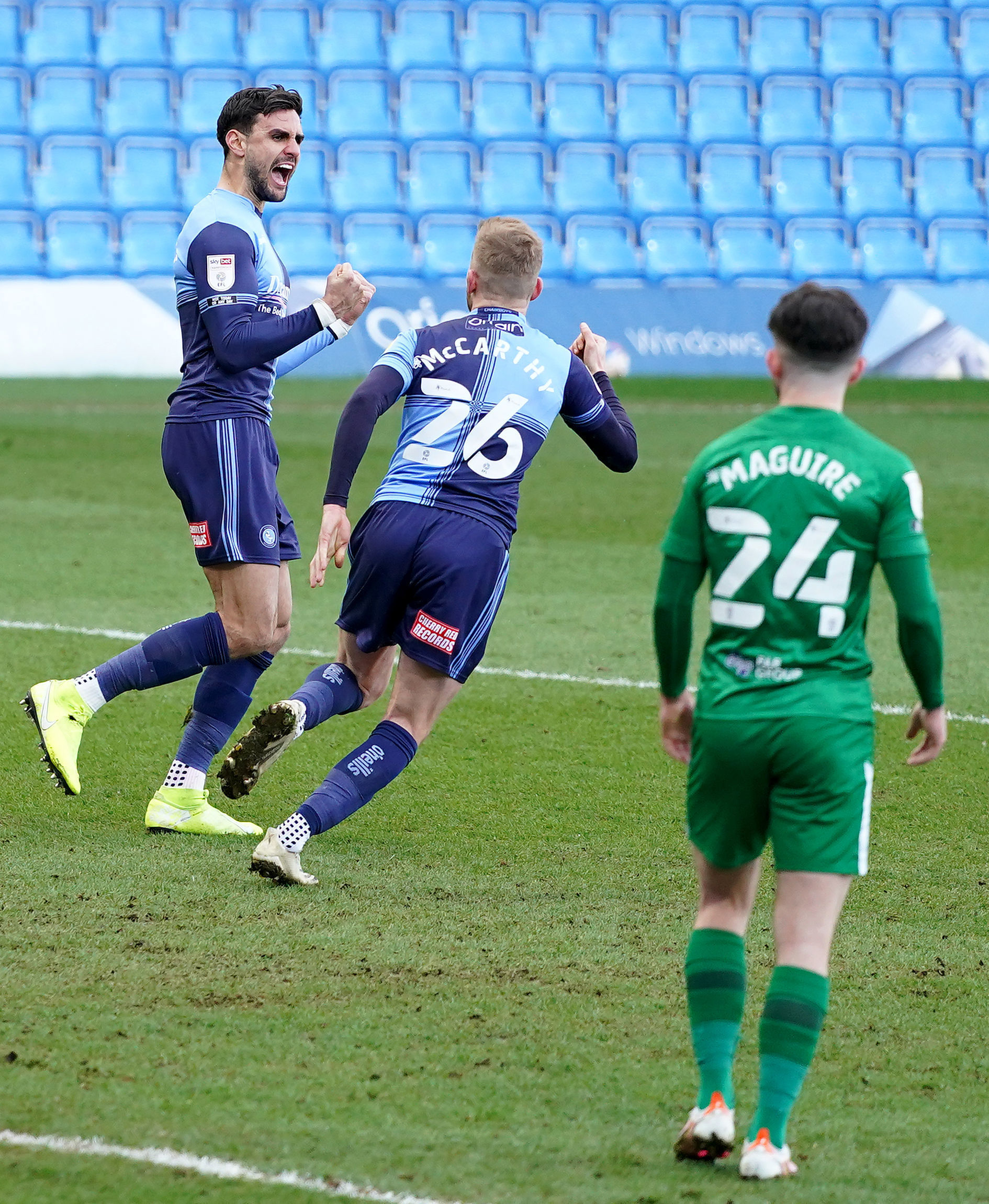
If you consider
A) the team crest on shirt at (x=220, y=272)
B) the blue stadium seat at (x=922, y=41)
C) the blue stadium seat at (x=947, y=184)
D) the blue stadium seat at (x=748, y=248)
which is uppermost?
the blue stadium seat at (x=922, y=41)

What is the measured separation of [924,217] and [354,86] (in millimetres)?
7249

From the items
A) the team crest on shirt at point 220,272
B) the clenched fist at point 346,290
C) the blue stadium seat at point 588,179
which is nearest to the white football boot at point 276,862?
the clenched fist at point 346,290

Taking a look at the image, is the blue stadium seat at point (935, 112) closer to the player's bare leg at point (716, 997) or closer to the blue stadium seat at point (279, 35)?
the blue stadium seat at point (279, 35)

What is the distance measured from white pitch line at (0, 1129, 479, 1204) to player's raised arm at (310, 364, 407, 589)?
174 cm

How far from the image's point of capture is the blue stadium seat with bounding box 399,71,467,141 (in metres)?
19.9

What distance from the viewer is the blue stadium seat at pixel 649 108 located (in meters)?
20.4

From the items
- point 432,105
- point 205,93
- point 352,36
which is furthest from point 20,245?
point 432,105

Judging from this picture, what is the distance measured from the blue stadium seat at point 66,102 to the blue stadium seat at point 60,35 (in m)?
0.15

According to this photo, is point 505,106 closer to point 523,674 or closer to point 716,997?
point 523,674

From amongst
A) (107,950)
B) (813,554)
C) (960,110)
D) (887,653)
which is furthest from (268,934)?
(960,110)

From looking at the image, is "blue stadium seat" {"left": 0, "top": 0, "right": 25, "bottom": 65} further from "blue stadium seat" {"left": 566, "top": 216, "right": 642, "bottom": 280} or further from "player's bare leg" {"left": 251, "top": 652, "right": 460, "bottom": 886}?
"player's bare leg" {"left": 251, "top": 652, "right": 460, "bottom": 886}

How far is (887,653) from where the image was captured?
309 inches

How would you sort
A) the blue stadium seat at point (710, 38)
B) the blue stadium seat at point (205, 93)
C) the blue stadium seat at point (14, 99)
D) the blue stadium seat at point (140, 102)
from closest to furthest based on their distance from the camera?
the blue stadium seat at point (14, 99) < the blue stadium seat at point (140, 102) < the blue stadium seat at point (205, 93) < the blue stadium seat at point (710, 38)

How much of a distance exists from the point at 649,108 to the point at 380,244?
14.1ft
